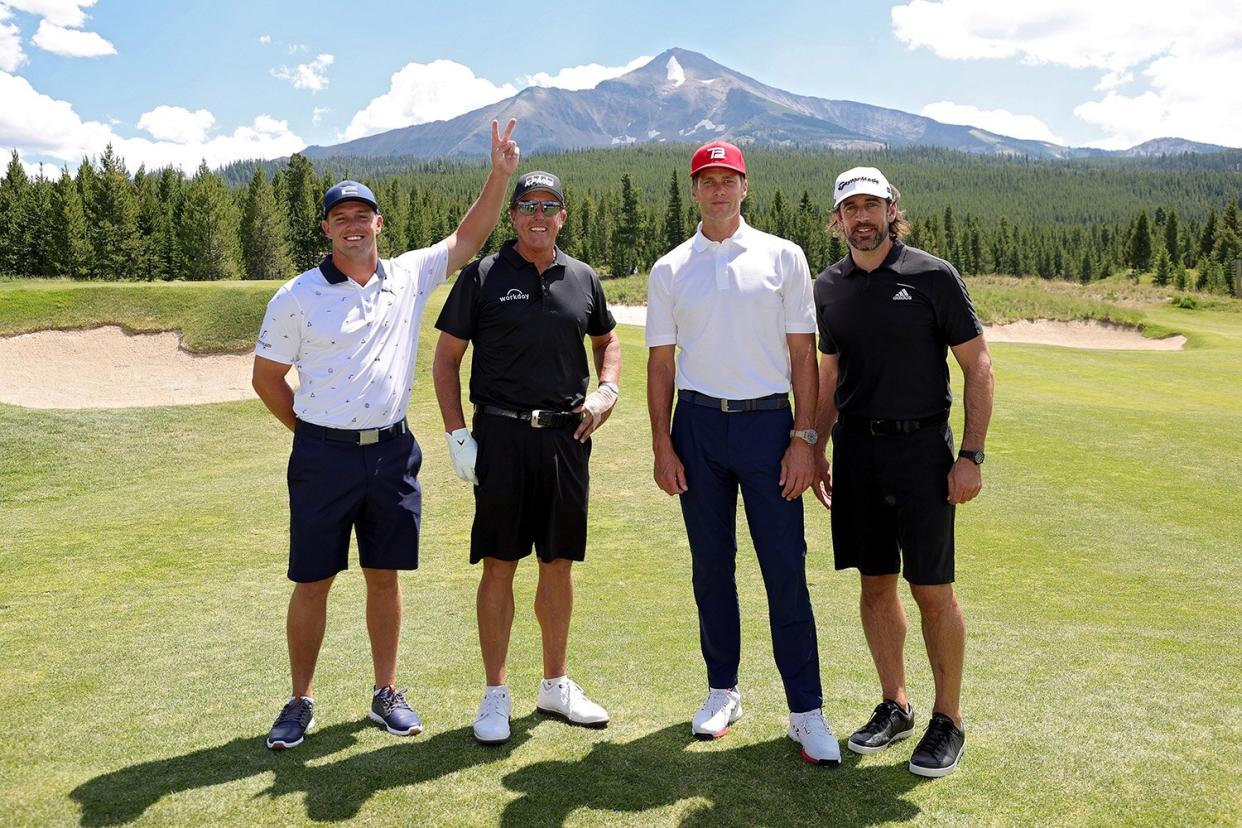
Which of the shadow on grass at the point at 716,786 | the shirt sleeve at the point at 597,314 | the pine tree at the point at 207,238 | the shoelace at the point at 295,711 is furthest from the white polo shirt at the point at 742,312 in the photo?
the pine tree at the point at 207,238

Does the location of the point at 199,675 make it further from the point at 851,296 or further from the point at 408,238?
the point at 408,238

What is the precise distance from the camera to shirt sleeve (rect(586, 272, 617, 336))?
5.35m

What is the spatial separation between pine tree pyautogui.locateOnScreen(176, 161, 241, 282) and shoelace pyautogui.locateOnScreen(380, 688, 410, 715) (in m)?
62.5

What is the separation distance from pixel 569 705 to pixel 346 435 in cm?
198

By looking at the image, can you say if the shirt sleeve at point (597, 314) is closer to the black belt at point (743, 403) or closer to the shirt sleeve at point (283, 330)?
the black belt at point (743, 403)

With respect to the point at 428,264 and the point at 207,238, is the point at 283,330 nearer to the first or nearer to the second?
the point at 428,264

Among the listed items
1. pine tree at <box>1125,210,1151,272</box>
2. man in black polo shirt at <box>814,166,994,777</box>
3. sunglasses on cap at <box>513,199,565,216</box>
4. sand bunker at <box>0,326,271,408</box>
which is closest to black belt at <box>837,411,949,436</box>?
man in black polo shirt at <box>814,166,994,777</box>

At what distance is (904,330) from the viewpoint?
4746 mm

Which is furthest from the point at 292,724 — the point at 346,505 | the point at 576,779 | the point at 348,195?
the point at 348,195

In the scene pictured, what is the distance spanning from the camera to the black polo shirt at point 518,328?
5.04 m

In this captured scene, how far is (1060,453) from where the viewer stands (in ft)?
47.0

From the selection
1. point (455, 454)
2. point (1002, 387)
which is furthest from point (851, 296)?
point (1002, 387)

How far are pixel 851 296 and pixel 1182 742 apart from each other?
284 centimetres

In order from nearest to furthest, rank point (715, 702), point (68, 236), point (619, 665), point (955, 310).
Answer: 1. point (955, 310)
2. point (715, 702)
3. point (619, 665)
4. point (68, 236)
